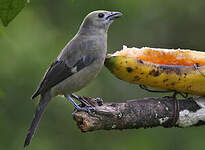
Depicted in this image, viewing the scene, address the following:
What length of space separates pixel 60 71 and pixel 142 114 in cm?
104

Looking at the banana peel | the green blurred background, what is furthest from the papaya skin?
the green blurred background

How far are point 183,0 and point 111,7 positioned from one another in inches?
78.3

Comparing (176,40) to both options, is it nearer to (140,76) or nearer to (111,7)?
(111,7)

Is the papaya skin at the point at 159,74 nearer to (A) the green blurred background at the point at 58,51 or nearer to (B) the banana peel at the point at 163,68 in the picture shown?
(B) the banana peel at the point at 163,68

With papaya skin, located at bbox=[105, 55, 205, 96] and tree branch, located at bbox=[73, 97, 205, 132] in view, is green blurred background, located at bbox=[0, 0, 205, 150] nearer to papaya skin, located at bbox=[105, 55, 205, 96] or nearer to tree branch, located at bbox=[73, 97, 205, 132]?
papaya skin, located at bbox=[105, 55, 205, 96]

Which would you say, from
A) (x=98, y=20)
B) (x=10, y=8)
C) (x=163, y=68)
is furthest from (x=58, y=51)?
(x=10, y=8)

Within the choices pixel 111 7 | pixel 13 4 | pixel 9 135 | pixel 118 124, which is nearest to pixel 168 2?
pixel 111 7

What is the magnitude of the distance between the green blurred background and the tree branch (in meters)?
3.16

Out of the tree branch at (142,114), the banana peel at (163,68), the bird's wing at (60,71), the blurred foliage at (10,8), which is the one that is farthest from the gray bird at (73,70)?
the blurred foliage at (10,8)

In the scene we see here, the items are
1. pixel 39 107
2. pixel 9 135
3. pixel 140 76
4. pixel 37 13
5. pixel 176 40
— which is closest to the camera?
pixel 140 76

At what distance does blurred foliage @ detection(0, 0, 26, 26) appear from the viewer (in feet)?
7.35

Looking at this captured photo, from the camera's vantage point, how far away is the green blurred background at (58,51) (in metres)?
7.34

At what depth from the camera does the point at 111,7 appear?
25.7ft

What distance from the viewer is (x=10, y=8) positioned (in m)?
2.26
